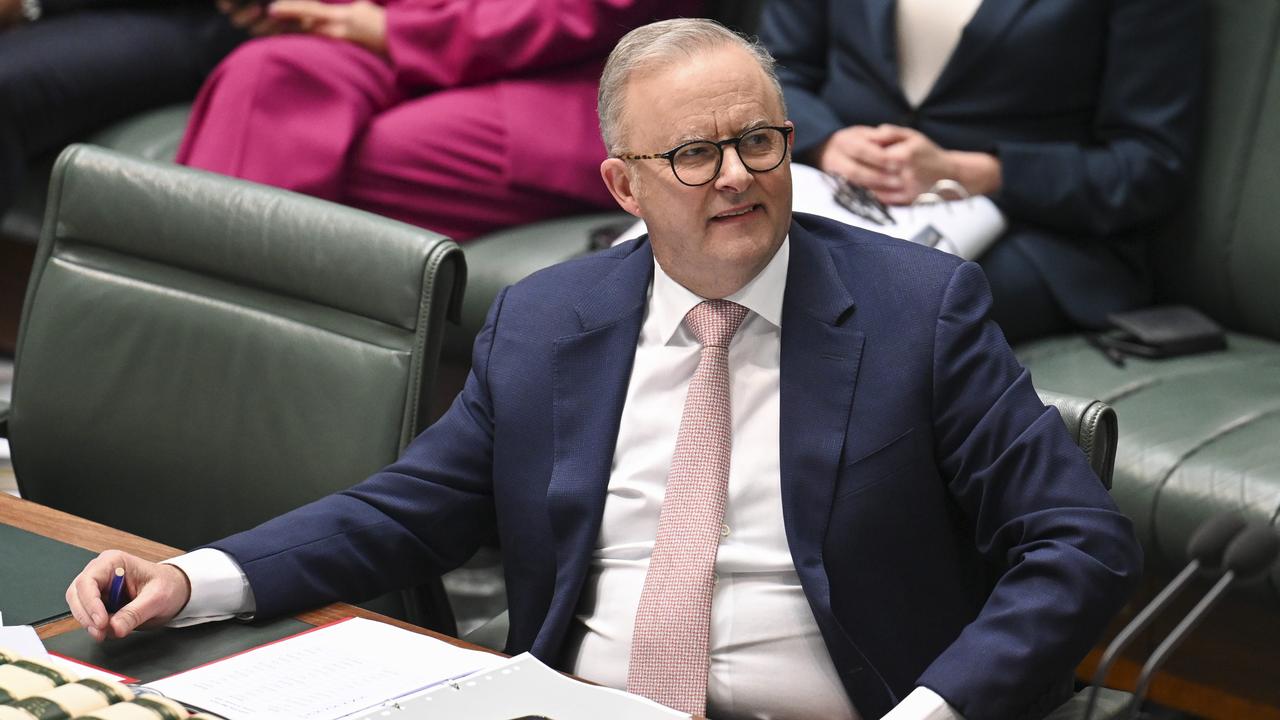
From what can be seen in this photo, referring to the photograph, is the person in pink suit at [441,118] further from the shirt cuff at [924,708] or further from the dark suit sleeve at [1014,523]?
the shirt cuff at [924,708]

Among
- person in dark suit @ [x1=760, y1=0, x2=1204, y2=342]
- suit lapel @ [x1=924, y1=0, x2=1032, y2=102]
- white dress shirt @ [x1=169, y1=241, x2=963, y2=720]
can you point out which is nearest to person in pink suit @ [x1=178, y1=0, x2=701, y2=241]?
person in dark suit @ [x1=760, y1=0, x2=1204, y2=342]

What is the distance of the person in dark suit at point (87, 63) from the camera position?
11.0 ft

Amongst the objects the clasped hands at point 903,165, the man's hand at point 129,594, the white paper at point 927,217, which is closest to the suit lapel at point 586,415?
the man's hand at point 129,594

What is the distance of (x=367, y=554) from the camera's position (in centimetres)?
151

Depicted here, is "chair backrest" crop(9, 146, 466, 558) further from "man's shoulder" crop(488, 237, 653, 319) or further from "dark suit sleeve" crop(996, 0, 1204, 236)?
"dark suit sleeve" crop(996, 0, 1204, 236)

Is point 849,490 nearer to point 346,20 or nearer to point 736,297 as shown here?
point 736,297

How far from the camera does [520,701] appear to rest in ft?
3.74

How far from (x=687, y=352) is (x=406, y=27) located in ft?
5.80

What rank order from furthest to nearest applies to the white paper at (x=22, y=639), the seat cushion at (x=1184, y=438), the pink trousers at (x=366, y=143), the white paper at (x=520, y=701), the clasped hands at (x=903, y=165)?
the pink trousers at (x=366, y=143) → the clasped hands at (x=903, y=165) → the seat cushion at (x=1184, y=438) → the white paper at (x=22, y=639) → the white paper at (x=520, y=701)

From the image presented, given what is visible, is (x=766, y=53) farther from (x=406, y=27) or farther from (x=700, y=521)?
(x=406, y=27)

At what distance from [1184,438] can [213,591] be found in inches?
56.8

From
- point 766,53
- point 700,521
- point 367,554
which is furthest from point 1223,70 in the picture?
point 367,554

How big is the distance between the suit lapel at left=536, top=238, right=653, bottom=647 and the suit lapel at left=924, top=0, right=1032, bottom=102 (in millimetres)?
1262

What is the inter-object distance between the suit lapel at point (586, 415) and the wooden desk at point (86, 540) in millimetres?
219
